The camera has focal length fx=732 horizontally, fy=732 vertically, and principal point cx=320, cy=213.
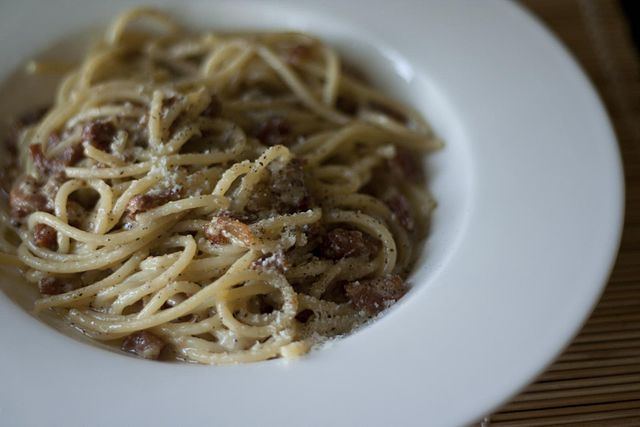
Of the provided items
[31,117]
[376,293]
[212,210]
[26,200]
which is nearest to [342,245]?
[376,293]

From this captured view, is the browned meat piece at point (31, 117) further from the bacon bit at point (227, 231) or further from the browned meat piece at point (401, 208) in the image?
the browned meat piece at point (401, 208)

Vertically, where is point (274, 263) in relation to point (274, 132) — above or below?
below

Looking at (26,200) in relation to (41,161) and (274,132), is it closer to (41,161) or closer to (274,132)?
(41,161)

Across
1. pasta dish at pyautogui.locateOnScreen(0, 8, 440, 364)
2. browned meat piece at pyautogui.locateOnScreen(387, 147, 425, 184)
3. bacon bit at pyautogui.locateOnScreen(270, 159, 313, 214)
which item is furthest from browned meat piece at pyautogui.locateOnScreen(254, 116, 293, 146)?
browned meat piece at pyautogui.locateOnScreen(387, 147, 425, 184)

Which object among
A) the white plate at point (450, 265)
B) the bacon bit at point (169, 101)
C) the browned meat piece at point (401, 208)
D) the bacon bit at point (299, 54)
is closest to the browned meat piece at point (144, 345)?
the white plate at point (450, 265)

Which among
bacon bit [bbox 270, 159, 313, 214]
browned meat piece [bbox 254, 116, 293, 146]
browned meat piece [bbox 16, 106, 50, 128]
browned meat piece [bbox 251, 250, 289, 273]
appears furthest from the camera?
browned meat piece [bbox 16, 106, 50, 128]

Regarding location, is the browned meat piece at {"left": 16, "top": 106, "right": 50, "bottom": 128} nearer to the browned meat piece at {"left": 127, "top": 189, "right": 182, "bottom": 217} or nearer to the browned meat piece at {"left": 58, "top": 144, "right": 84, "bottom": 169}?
the browned meat piece at {"left": 58, "top": 144, "right": 84, "bottom": 169}

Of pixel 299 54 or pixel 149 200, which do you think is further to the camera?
pixel 299 54
